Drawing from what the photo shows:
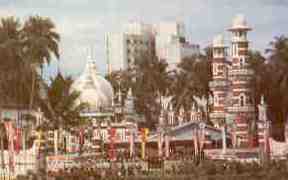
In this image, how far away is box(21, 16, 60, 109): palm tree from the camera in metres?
55.3

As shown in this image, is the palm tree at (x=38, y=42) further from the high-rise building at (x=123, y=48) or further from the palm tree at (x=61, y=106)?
the high-rise building at (x=123, y=48)

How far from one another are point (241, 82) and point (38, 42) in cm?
1348

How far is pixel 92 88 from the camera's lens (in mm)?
64438

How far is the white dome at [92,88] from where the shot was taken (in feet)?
206

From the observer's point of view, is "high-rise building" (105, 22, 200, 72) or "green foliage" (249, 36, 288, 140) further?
"high-rise building" (105, 22, 200, 72)

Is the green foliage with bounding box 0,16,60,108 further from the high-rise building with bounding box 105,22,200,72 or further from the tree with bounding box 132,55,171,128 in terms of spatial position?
the high-rise building with bounding box 105,22,200,72

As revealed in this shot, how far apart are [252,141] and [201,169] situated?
2341cm

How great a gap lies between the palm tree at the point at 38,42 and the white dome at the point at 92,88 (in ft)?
21.2

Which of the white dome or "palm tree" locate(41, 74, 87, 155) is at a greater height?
the white dome

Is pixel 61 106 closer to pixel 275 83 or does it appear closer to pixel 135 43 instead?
pixel 275 83

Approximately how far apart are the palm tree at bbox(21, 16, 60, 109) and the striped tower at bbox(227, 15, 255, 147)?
38.5 ft

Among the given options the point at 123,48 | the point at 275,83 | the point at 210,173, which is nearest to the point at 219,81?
the point at 275,83

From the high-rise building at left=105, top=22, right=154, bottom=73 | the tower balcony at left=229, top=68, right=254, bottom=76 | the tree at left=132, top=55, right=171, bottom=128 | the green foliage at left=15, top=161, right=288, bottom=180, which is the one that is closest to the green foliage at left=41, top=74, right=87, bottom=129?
the tower balcony at left=229, top=68, right=254, bottom=76

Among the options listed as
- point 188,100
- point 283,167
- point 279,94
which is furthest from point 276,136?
point 283,167
